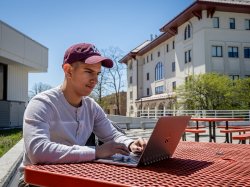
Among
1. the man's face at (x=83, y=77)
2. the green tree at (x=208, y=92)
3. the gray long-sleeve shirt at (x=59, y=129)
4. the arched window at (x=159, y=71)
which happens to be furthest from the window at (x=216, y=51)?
the man's face at (x=83, y=77)

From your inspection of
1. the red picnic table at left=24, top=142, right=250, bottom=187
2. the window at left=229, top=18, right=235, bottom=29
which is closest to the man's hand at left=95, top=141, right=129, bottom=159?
the red picnic table at left=24, top=142, right=250, bottom=187

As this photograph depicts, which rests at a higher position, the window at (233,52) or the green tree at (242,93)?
the window at (233,52)

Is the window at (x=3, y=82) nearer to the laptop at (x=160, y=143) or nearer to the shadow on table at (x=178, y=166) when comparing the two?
the laptop at (x=160, y=143)

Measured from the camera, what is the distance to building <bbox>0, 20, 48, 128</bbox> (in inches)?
827

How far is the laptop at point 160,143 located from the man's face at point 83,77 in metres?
0.48

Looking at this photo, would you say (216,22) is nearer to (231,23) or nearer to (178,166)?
(231,23)

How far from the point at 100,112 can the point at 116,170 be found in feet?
3.54

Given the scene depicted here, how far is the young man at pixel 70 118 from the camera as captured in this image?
1747 mm

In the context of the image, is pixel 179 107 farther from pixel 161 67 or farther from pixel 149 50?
pixel 149 50

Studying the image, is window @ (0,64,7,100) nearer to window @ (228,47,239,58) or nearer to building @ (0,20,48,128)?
building @ (0,20,48,128)

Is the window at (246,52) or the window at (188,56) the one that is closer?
the window at (246,52)

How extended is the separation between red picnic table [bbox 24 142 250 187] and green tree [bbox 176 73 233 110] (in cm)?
2800

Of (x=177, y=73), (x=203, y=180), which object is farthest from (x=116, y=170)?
(x=177, y=73)

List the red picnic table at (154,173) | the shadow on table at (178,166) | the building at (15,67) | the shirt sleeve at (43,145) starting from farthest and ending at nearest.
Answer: the building at (15,67)
the shirt sleeve at (43,145)
the shadow on table at (178,166)
the red picnic table at (154,173)
